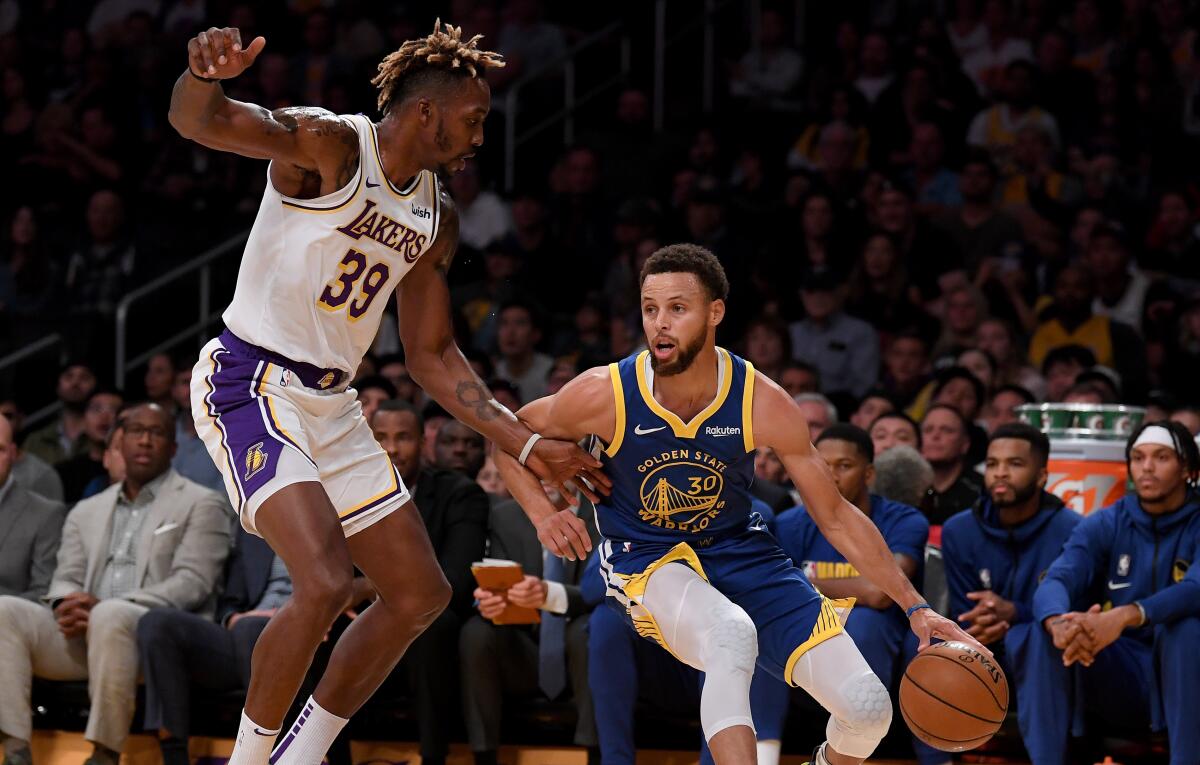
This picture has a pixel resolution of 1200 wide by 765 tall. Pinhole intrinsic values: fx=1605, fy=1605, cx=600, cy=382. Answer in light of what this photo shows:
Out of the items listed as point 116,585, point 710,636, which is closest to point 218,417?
point 710,636

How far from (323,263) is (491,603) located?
234cm

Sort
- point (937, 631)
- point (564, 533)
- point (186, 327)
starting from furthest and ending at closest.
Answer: point (186, 327), point (564, 533), point (937, 631)

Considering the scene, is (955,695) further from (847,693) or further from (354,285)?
(354,285)

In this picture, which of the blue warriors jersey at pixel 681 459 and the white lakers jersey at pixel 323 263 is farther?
the blue warriors jersey at pixel 681 459

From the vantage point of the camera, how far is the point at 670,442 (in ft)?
17.3

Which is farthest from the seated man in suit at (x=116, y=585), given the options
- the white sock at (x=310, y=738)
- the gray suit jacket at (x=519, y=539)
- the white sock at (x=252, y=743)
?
the white sock at (x=252, y=743)

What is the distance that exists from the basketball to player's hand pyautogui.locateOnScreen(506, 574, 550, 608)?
2.06 meters

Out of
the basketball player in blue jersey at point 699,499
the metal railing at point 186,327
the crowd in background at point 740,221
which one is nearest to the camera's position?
the basketball player in blue jersey at point 699,499

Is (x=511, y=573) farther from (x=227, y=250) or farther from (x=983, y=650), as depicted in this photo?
(x=227, y=250)

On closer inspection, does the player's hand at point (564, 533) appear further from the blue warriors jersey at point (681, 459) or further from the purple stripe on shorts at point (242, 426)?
the purple stripe on shorts at point (242, 426)

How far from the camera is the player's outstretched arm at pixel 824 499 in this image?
5.18 meters

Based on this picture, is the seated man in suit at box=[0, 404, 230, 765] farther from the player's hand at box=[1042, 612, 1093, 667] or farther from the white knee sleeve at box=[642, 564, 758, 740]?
the player's hand at box=[1042, 612, 1093, 667]

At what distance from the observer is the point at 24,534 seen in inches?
312

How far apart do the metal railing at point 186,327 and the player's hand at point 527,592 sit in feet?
16.1
